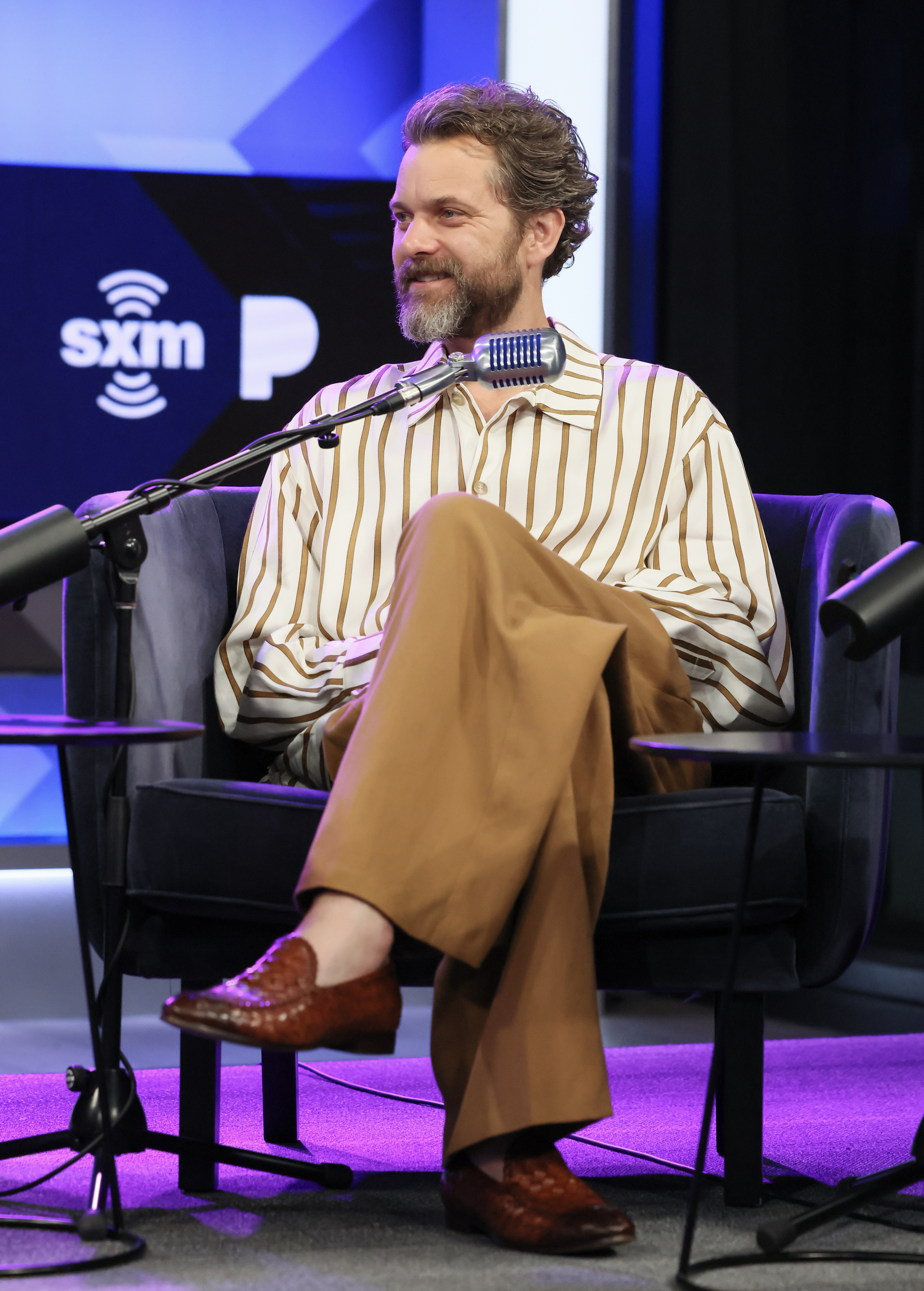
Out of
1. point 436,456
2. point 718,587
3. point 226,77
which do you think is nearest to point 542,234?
point 436,456

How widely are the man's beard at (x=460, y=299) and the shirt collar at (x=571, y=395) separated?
0.05 metres

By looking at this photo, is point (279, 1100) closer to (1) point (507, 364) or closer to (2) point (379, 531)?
(2) point (379, 531)

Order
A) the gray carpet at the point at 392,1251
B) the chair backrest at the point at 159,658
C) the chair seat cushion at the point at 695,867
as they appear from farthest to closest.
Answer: the chair backrest at the point at 159,658, the chair seat cushion at the point at 695,867, the gray carpet at the point at 392,1251

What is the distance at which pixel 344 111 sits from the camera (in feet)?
10.0

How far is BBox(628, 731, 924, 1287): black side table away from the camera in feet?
4.20

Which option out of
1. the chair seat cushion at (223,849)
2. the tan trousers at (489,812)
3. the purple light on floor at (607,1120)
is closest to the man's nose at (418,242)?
the tan trousers at (489,812)

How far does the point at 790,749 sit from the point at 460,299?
99 cm

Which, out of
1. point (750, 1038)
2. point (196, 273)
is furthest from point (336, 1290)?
point (196, 273)

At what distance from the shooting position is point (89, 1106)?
157 cm

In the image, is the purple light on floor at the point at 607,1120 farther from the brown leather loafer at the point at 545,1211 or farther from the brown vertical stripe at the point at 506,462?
the brown vertical stripe at the point at 506,462

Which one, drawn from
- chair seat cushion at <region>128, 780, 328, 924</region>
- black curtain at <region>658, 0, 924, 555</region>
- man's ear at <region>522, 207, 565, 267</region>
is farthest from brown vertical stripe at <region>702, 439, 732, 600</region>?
black curtain at <region>658, 0, 924, 555</region>

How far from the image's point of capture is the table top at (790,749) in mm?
1245

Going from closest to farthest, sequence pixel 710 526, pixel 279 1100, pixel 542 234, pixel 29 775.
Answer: pixel 710 526
pixel 279 1100
pixel 542 234
pixel 29 775

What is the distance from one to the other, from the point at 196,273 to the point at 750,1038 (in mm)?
1947
